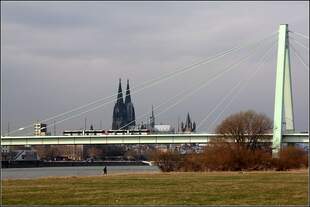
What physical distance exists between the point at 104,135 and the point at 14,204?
159 feet

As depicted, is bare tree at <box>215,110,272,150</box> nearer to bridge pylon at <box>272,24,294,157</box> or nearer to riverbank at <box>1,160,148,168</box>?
bridge pylon at <box>272,24,294,157</box>

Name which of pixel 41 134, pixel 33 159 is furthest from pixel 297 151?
pixel 33 159

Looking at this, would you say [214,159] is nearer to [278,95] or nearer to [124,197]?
[278,95]

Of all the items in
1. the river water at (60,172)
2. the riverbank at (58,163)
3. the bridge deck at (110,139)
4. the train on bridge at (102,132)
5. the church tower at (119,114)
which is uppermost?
the church tower at (119,114)

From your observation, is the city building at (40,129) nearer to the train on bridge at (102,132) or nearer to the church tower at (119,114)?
the train on bridge at (102,132)

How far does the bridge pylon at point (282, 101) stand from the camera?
47.6 m

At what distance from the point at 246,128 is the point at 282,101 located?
5223mm

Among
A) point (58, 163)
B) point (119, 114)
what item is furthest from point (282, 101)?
point (119, 114)

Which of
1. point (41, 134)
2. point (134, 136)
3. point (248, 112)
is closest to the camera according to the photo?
point (248, 112)

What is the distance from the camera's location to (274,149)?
48.6m

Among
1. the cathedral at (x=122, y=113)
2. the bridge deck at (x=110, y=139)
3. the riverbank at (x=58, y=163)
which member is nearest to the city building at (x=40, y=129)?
the bridge deck at (x=110, y=139)

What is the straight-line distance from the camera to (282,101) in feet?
155

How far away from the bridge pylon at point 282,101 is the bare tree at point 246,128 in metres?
2.39

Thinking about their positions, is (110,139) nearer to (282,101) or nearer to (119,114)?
(282,101)
